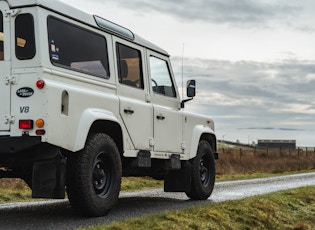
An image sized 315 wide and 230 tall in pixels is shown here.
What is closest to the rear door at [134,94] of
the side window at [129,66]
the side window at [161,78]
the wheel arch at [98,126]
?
the side window at [129,66]

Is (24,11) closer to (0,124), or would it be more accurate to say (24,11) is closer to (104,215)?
(0,124)

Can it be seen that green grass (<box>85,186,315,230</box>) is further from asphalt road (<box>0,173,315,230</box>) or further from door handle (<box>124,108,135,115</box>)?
door handle (<box>124,108,135,115</box>)

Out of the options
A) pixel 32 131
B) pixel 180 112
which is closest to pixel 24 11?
pixel 32 131

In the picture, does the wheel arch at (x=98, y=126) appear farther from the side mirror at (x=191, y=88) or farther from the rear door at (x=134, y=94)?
the side mirror at (x=191, y=88)

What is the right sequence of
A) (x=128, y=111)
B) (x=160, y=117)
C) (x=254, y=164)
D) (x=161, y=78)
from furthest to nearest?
(x=254, y=164)
(x=161, y=78)
(x=160, y=117)
(x=128, y=111)

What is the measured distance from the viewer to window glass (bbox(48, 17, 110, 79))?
24.6 ft

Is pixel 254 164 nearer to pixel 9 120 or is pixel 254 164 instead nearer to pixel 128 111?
pixel 128 111

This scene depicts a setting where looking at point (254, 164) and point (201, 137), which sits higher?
point (201, 137)

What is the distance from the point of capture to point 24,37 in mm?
7344

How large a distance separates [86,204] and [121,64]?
2390mm

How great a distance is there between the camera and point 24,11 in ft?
24.0

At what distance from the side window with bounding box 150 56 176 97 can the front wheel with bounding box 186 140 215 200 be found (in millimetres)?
1316

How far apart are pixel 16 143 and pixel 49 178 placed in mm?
582

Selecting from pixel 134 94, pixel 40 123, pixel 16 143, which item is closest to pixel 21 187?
pixel 134 94
